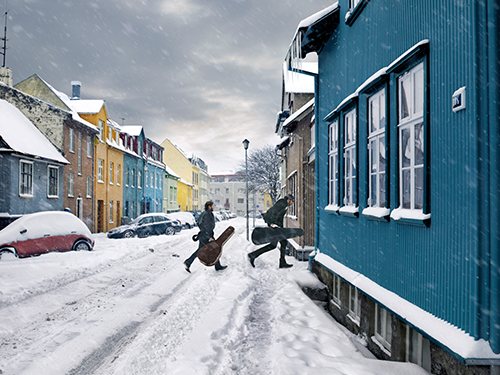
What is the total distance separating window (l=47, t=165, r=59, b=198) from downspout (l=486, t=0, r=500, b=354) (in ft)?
74.4

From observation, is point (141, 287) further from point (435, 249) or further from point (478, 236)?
point (478, 236)

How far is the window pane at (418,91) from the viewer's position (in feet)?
12.9

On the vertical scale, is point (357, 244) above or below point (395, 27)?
below

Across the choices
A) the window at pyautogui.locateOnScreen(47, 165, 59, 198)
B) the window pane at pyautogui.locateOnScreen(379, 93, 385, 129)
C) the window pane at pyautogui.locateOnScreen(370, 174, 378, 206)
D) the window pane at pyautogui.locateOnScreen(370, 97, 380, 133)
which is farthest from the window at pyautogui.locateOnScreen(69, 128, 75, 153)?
the window pane at pyautogui.locateOnScreen(379, 93, 385, 129)

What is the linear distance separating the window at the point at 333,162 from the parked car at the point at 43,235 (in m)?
10.0

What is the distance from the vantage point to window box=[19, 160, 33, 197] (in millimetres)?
19031

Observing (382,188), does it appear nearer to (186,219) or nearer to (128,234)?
(128,234)

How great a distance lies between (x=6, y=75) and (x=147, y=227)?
1328 centimetres

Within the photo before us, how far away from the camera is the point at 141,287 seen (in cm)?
809

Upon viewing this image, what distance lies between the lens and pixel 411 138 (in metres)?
4.17

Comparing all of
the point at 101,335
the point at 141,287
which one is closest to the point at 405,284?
the point at 101,335

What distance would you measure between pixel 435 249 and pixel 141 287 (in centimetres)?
628

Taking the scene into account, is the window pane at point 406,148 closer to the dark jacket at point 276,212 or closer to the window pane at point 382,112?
the window pane at point 382,112

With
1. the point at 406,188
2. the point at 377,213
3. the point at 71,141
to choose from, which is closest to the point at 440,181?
the point at 406,188
